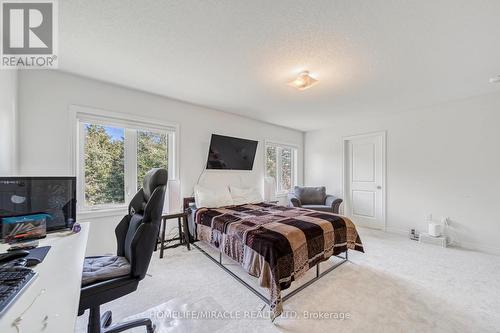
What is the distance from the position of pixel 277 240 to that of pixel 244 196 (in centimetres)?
203

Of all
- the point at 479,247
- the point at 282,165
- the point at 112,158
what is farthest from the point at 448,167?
the point at 112,158

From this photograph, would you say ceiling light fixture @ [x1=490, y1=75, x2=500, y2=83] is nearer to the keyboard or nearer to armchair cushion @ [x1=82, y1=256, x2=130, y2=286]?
armchair cushion @ [x1=82, y1=256, x2=130, y2=286]

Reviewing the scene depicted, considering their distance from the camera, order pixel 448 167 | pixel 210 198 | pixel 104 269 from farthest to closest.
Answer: pixel 448 167 < pixel 210 198 < pixel 104 269

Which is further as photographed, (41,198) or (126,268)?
(41,198)

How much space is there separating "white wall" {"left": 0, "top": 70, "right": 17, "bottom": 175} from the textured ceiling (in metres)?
0.51

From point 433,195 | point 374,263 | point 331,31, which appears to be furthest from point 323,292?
point 433,195

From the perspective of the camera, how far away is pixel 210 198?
129 inches

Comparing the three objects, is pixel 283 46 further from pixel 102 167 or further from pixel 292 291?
pixel 102 167

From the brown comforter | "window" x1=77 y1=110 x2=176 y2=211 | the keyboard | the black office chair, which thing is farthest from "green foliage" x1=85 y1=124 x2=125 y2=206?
the keyboard

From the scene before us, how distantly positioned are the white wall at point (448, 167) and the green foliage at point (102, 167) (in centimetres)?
443

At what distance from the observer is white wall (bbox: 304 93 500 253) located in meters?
3.04

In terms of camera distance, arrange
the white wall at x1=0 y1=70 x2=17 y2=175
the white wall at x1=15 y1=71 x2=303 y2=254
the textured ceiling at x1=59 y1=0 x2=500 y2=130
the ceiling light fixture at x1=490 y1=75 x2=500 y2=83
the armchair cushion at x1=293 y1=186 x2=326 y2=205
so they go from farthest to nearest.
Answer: the armchair cushion at x1=293 y1=186 x2=326 y2=205
the ceiling light fixture at x1=490 y1=75 x2=500 y2=83
the white wall at x1=15 y1=71 x2=303 y2=254
the white wall at x1=0 y1=70 x2=17 y2=175
the textured ceiling at x1=59 y1=0 x2=500 y2=130

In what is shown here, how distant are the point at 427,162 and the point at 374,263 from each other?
2.32 m

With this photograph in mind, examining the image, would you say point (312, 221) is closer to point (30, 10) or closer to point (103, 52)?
point (103, 52)
